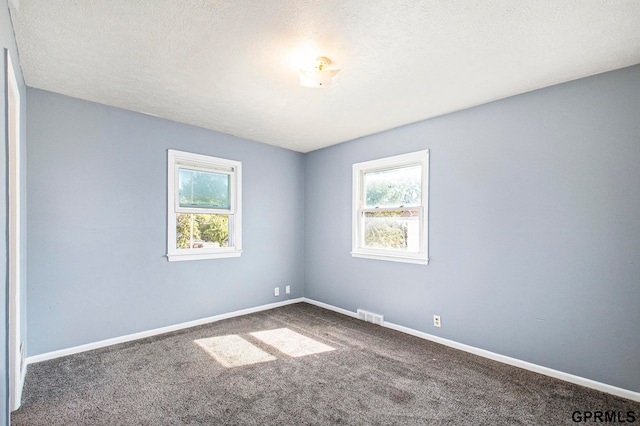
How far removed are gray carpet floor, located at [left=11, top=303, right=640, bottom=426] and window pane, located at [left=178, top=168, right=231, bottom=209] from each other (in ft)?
5.38

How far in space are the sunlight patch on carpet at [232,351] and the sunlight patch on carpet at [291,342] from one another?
0.20 meters

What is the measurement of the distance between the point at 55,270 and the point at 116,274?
1.65 feet

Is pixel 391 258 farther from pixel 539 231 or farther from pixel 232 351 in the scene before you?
pixel 232 351

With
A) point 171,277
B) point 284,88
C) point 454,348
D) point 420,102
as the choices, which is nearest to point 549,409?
point 454,348

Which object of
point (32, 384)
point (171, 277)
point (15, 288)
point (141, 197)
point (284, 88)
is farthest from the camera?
point (171, 277)

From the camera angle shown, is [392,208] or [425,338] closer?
[425,338]

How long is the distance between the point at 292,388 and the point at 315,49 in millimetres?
2553

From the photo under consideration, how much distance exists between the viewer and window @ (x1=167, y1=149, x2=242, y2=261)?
12.2 feet

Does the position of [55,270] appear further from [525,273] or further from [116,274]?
[525,273]

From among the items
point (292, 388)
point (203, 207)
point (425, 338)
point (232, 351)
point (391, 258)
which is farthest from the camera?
point (203, 207)

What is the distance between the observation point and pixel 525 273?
9.21 ft

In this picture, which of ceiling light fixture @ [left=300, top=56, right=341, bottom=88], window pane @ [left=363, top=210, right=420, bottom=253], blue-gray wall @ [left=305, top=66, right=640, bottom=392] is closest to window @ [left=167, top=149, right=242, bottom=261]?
A: window pane @ [left=363, top=210, right=420, bottom=253]

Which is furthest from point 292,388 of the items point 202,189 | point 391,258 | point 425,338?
point 202,189

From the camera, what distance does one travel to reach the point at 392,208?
394 cm
